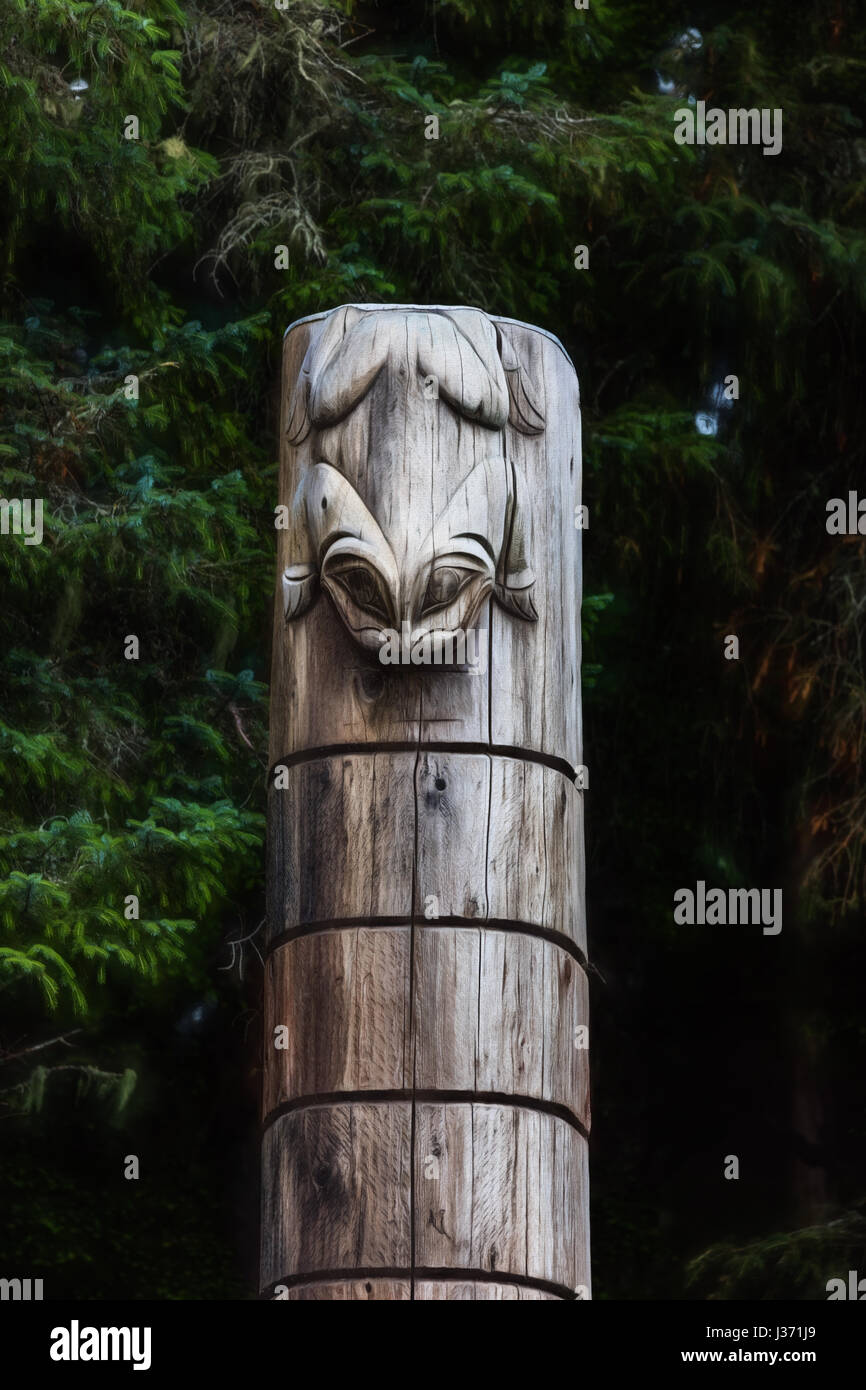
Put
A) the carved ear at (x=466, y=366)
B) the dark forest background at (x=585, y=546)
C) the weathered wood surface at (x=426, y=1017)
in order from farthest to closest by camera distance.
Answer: the dark forest background at (x=585, y=546)
the carved ear at (x=466, y=366)
the weathered wood surface at (x=426, y=1017)

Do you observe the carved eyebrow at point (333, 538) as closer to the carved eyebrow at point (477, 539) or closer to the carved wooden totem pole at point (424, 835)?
the carved wooden totem pole at point (424, 835)

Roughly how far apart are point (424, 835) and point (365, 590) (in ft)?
1.66

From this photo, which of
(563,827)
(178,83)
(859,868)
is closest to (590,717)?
(859,868)

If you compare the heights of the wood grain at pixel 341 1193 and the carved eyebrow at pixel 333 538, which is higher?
the carved eyebrow at pixel 333 538

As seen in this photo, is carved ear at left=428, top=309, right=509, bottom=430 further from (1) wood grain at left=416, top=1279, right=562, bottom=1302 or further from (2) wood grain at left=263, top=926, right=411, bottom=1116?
(1) wood grain at left=416, top=1279, right=562, bottom=1302

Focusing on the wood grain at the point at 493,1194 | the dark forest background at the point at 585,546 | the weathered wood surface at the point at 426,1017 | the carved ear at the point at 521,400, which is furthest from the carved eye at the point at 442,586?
the dark forest background at the point at 585,546

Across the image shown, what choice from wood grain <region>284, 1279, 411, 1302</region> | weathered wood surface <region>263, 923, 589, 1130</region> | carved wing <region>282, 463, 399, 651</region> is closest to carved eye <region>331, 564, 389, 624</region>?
carved wing <region>282, 463, 399, 651</region>

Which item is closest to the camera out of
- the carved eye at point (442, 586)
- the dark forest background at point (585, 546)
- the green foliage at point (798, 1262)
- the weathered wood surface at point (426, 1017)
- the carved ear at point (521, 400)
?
the weathered wood surface at point (426, 1017)

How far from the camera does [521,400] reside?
425cm

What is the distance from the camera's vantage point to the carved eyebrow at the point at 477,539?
3.98 m

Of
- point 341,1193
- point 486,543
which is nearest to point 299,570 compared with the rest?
point 486,543

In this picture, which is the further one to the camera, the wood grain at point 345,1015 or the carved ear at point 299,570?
the carved ear at point 299,570

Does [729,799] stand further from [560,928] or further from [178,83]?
[560,928]

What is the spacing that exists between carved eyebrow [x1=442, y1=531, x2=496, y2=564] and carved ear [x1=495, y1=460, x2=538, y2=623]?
0.26 ft
